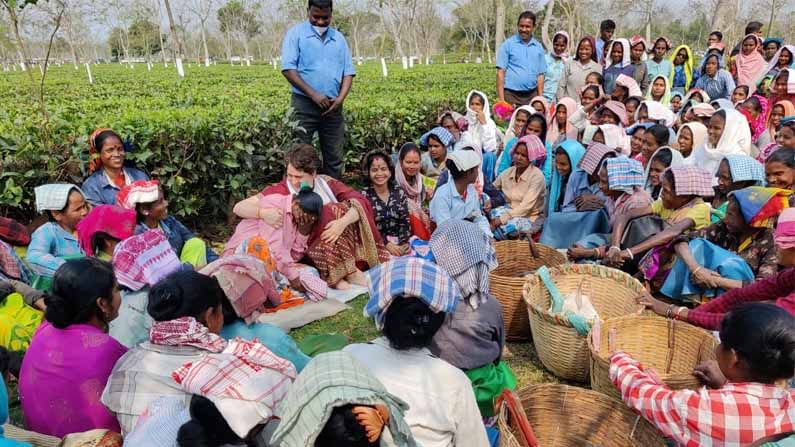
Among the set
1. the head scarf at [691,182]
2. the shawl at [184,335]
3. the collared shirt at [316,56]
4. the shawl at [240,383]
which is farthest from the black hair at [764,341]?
the collared shirt at [316,56]

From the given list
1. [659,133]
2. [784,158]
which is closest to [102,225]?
[784,158]

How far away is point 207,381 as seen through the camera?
5.98 ft

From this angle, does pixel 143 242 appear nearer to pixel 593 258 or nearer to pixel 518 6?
pixel 593 258

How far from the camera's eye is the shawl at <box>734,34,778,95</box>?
9305 mm

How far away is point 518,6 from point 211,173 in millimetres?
47501

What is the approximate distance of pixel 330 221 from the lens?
474 cm

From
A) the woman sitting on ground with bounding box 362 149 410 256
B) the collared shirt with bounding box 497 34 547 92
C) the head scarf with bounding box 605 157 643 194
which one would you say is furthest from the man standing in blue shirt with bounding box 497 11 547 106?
the head scarf with bounding box 605 157 643 194

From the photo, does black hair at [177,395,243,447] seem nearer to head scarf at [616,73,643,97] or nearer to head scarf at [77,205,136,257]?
head scarf at [77,205,136,257]

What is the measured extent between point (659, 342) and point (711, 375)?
2.47 feet

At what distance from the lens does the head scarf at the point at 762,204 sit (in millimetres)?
3439

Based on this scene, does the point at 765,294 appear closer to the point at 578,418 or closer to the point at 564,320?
the point at 564,320

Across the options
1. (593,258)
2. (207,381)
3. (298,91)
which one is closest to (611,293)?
(593,258)

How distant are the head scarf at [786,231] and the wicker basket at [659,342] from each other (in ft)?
2.01

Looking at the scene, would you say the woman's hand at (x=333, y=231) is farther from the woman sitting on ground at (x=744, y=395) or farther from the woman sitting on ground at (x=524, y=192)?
the woman sitting on ground at (x=744, y=395)
